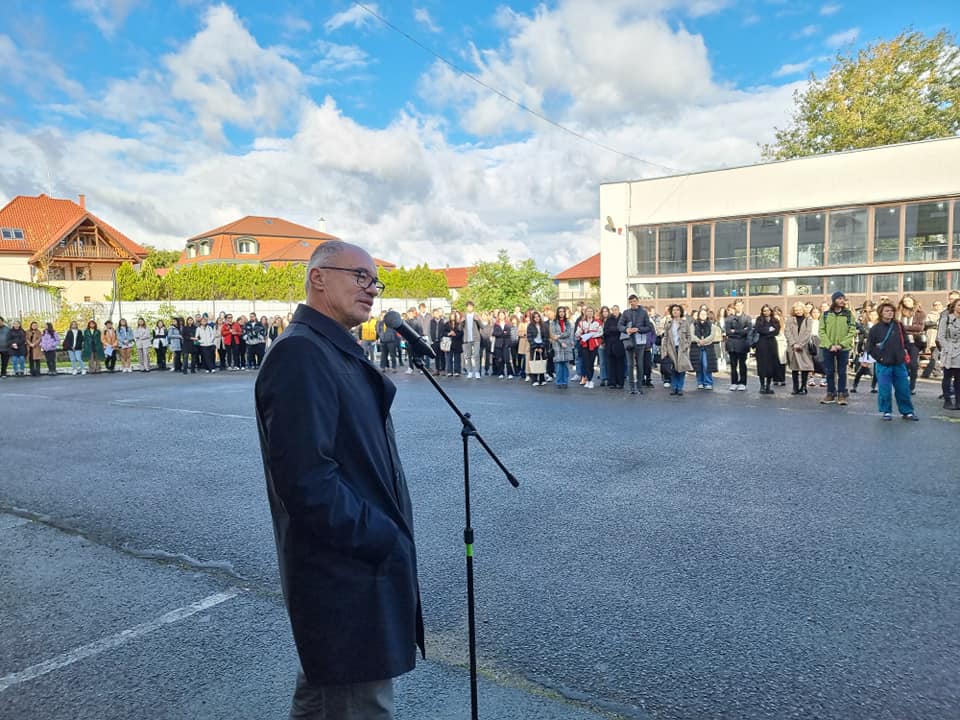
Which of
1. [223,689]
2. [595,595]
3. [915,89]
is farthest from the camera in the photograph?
[915,89]

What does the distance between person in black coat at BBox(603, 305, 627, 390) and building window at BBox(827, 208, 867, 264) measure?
59.3 ft

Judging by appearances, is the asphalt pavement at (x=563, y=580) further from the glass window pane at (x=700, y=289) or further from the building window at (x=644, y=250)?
the building window at (x=644, y=250)

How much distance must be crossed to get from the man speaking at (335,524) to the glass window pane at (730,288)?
31.8 m

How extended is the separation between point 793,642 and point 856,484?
3.73 m

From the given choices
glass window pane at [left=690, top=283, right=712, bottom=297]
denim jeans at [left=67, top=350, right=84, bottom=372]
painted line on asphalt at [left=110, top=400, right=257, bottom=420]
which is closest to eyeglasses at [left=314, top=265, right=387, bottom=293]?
painted line on asphalt at [left=110, top=400, right=257, bottom=420]

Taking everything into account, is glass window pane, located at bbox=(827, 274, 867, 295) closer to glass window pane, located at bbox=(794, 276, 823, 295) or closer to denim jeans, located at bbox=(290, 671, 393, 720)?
glass window pane, located at bbox=(794, 276, 823, 295)

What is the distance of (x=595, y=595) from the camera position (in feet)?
13.4

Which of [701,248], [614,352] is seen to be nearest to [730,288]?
[701,248]

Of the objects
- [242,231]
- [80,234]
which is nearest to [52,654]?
[80,234]

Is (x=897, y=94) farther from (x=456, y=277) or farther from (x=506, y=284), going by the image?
(x=456, y=277)

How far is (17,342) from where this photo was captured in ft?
76.6

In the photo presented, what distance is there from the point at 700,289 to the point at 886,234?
25.8 ft

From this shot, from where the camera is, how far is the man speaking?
189 cm

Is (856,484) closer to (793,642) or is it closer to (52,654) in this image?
(793,642)
